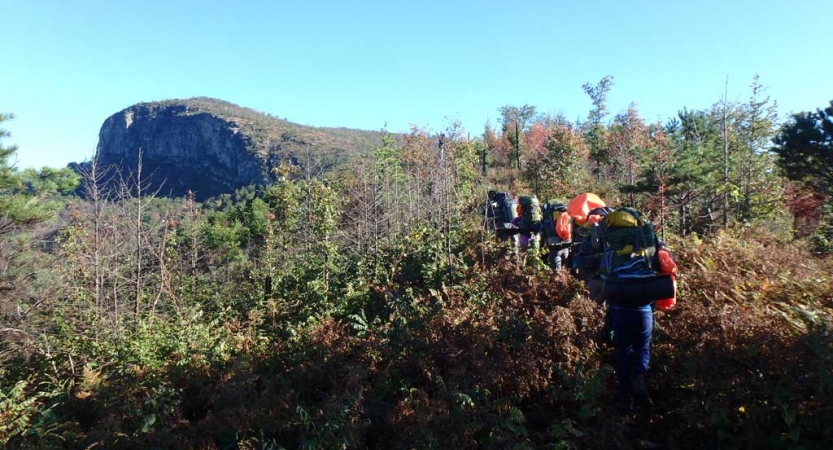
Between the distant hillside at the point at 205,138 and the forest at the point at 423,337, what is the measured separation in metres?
68.6

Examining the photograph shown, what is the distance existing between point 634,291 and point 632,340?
1.53 feet

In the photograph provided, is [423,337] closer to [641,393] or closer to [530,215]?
[641,393]

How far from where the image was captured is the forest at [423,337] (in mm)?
3178

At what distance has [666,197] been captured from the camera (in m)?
9.38

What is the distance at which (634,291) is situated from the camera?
3547 millimetres

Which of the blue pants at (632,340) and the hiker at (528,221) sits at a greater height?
the hiker at (528,221)

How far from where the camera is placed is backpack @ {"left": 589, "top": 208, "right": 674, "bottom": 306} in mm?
3545

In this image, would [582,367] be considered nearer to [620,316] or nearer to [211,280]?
[620,316]

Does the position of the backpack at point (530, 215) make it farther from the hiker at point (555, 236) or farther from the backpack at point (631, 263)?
the backpack at point (631, 263)

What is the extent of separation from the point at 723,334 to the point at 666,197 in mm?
6691

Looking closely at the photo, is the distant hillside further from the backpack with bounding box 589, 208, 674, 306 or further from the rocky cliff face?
the backpack with bounding box 589, 208, 674, 306

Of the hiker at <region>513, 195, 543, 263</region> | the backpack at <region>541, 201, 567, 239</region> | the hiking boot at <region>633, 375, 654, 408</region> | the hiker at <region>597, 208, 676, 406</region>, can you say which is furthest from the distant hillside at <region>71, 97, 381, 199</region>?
the hiking boot at <region>633, 375, 654, 408</region>

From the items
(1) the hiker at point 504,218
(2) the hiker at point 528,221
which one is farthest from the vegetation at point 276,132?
(2) the hiker at point 528,221

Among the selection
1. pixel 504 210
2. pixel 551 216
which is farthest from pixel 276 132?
pixel 551 216
